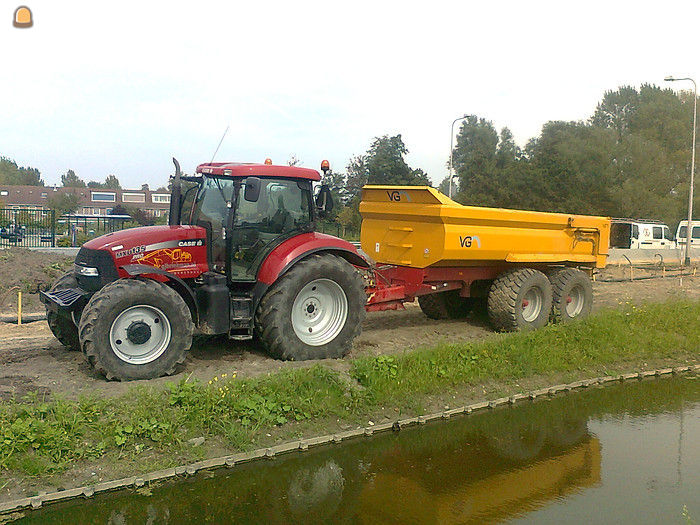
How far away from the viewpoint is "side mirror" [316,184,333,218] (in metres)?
9.02

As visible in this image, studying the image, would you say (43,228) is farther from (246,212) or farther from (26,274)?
(246,212)

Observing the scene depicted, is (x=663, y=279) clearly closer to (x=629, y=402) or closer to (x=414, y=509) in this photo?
(x=629, y=402)

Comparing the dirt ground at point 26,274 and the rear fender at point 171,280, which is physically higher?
the rear fender at point 171,280

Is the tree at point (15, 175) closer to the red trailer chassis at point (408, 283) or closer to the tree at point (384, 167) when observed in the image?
the tree at point (384, 167)

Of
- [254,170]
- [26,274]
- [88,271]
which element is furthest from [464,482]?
[26,274]

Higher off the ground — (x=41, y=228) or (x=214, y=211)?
(x=214, y=211)

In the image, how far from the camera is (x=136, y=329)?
7.38m

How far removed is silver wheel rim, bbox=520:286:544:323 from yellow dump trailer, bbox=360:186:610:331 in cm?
2

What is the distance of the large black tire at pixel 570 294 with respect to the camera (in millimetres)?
11836

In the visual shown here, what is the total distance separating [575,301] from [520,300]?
1.88 metres

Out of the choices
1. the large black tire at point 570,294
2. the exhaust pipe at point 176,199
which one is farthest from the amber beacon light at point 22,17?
the large black tire at point 570,294

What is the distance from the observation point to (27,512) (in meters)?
5.11

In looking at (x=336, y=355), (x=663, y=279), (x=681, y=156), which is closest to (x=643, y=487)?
(x=336, y=355)

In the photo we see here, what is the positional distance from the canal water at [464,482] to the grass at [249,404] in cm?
46
